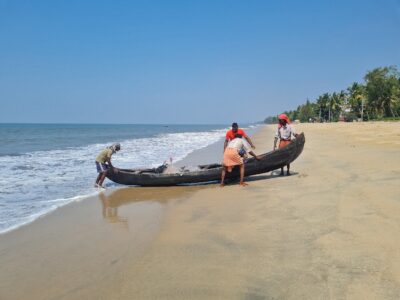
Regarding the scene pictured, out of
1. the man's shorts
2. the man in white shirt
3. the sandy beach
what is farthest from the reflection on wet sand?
the man in white shirt

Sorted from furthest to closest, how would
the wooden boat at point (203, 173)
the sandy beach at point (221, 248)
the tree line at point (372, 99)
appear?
1. the tree line at point (372, 99)
2. the wooden boat at point (203, 173)
3. the sandy beach at point (221, 248)

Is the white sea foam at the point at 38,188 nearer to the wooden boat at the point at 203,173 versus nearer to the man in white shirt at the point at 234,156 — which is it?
the wooden boat at the point at 203,173

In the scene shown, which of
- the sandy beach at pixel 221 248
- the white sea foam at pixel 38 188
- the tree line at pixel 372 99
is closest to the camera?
the sandy beach at pixel 221 248

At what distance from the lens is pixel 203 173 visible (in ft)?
31.2

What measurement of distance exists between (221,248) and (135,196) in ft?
15.1

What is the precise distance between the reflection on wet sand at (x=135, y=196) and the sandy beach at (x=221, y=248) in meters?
0.10

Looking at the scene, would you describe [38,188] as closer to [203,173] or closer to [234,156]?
[203,173]

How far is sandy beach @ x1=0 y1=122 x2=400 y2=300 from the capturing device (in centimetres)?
336

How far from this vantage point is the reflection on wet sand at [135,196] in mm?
7277

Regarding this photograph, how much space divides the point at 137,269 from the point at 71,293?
719 millimetres

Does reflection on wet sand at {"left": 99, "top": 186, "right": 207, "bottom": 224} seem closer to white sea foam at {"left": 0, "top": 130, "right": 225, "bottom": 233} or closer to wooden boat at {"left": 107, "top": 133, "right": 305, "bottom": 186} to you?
wooden boat at {"left": 107, "top": 133, "right": 305, "bottom": 186}

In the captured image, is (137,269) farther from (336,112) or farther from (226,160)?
(336,112)

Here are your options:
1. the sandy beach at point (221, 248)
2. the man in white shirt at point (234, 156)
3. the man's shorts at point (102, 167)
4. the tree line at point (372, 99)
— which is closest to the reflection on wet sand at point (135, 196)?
the sandy beach at point (221, 248)

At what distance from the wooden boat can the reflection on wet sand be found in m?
0.19
